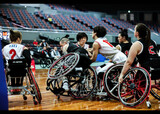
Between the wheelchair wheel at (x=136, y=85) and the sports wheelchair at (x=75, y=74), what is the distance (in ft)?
1.58

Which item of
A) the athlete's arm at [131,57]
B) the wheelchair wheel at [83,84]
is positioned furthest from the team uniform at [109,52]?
the athlete's arm at [131,57]

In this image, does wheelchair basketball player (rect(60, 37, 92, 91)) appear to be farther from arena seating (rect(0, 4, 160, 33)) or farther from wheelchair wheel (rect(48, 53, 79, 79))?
arena seating (rect(0, 4, 160, 33))

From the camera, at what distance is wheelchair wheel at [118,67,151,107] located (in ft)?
8.40

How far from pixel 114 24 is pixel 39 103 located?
18704 millimetres

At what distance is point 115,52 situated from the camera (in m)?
3.30

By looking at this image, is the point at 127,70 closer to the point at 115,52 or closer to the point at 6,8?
the point at 115,52

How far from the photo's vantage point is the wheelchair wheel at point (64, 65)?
9.82 ft

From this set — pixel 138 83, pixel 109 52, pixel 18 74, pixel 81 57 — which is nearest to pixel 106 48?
pixel 109 52

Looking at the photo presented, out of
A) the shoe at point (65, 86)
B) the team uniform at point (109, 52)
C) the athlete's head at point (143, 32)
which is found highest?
the athlete's head at point (143, 32)

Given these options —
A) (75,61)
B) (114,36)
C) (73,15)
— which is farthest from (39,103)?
(73,15)

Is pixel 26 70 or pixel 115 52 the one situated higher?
pixel 115 52

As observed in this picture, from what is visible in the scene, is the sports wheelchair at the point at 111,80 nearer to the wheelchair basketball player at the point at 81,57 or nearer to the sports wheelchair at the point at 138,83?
the sports wheelchair at the point at 138,83

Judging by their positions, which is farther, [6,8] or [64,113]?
[6,8]

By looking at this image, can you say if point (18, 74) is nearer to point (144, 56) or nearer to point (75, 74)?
point (75, 74)
